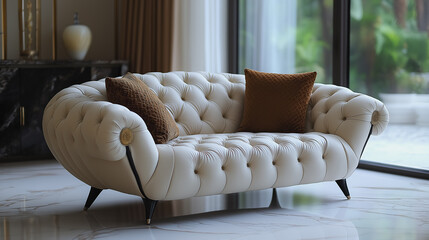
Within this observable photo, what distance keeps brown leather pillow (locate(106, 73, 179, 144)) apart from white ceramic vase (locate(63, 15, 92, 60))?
230 cm

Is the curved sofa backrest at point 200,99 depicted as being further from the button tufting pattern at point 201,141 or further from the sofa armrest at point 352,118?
the sofa armrest at point 352,118

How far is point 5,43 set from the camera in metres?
5.45

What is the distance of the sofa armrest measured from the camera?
134 inches

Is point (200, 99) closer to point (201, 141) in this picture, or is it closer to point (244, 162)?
point (201, 141)

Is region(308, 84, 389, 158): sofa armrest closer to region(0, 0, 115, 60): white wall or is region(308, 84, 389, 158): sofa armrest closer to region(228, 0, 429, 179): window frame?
region(228, 0, 429, 179): window frame

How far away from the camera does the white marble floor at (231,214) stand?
2877mm

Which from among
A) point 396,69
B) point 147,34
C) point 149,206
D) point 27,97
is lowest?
point 149,206

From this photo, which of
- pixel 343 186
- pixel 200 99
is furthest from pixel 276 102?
pixel 343 186

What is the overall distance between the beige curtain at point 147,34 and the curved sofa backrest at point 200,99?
1645 mm

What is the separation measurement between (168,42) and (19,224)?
2.65m

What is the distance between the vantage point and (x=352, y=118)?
3430mm

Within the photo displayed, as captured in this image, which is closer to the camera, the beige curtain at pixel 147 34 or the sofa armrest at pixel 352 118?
the sofa armrest at pixel 352 118

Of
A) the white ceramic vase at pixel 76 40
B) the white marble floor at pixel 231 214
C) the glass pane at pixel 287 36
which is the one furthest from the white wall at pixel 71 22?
the white marble floor at pixel 231 214

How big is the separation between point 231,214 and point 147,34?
2.69 m
